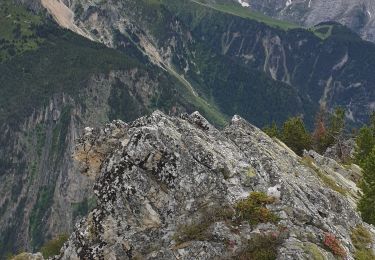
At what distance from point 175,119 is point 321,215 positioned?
14707 millimetres

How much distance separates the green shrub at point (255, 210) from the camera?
38812 mm

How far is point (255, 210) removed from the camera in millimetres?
39281

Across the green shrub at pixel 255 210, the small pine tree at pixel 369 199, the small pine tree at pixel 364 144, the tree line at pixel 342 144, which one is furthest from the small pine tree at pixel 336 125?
the green shrub at pixel 255 210

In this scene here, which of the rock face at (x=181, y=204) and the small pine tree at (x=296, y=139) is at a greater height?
the rock face at (x=181, y=204)

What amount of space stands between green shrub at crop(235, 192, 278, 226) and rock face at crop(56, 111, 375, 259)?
1.14 feet

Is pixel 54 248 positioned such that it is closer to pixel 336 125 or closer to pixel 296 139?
pixel 296 139

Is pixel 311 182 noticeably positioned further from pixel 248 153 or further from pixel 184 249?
pixel 184 249

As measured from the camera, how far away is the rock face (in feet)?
124

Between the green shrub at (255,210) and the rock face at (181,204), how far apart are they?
348 millimetres

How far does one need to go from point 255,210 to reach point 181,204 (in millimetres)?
5495

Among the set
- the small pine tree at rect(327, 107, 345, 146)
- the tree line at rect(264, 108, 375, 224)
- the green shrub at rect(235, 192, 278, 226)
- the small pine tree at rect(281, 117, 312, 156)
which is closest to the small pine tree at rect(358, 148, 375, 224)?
the tree line at rect(264, 108, 375, 224)

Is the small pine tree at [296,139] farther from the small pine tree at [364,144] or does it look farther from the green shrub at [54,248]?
the green shrub at [54,248]


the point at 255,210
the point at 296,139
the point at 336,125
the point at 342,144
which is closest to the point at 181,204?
the point at 255,210

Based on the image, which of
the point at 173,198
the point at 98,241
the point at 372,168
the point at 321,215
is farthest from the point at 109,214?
the point at 372,168
